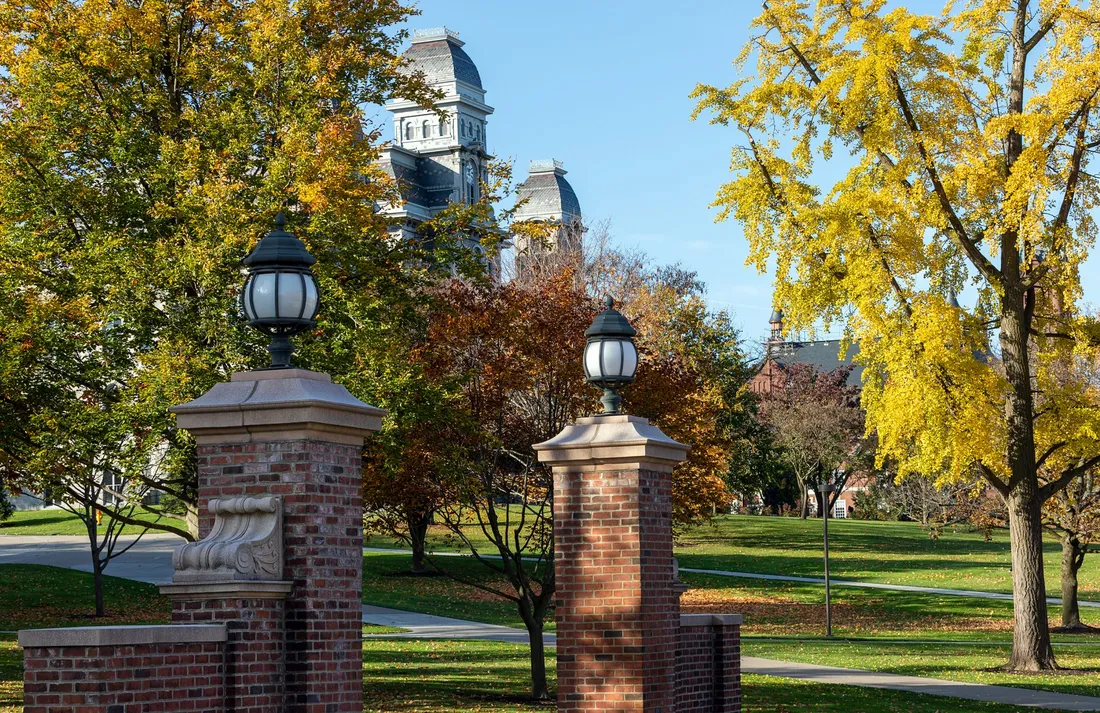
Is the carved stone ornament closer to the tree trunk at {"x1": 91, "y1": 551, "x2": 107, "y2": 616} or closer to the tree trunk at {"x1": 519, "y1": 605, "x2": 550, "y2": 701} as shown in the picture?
the tree trunk at {"x1": 519, "y1": 605, "x2": 550, "y2": 701}

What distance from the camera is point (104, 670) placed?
6.72 metres

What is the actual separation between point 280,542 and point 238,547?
0.88 ft

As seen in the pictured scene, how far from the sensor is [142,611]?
28109mm

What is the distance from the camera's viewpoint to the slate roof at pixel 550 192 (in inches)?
4515

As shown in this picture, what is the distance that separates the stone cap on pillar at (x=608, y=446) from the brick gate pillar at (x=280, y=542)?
2.81 m

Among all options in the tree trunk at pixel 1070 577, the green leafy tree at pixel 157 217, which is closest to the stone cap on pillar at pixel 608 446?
the green leafy tree at pixel 157 217

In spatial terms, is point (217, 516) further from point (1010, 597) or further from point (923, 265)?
point (1010, 597)

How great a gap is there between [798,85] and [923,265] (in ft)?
12.6

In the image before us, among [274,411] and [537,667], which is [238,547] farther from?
[537,667]

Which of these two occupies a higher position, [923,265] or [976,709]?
[923,265]

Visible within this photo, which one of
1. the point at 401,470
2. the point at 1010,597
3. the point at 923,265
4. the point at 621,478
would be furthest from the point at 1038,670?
the point at 1010,597

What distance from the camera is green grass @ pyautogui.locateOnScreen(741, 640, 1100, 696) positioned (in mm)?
20469

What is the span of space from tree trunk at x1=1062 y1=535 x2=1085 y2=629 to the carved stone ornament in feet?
89.3

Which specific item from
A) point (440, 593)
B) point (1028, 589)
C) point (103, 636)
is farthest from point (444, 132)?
point (103, 636)
